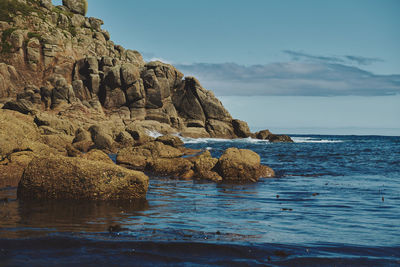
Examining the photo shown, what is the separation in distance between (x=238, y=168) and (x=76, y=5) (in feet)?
306

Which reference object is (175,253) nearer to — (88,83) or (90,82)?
(90,82)

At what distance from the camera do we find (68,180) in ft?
33.1

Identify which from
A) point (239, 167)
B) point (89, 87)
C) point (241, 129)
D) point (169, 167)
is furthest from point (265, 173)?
point (89, 87)

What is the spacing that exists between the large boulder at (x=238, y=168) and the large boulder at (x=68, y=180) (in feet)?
25.5

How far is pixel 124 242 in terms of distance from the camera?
6.16m

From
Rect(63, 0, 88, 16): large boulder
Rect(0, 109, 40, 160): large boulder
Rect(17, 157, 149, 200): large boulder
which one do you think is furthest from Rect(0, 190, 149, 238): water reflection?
Rect(63, 0, 88, 16): large boulder

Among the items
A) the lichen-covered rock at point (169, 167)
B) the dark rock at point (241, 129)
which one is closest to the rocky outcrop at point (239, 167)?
the lichen-covered rock at point (169, 167)

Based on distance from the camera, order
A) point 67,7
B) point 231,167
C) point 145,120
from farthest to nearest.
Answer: point 67,7
point 145,120
point 231,167

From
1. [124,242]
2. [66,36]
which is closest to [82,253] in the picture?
[124,242]

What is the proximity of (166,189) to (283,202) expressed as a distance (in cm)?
461

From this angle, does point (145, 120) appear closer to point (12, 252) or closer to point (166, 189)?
point (166, 189)

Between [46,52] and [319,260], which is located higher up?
[46,52]

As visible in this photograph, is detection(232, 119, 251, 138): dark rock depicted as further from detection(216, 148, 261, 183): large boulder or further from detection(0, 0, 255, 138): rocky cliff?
detection(216, 148, 261, 183): large boulder

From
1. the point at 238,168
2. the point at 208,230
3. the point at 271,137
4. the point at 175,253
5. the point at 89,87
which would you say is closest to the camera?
the point at 175,253
